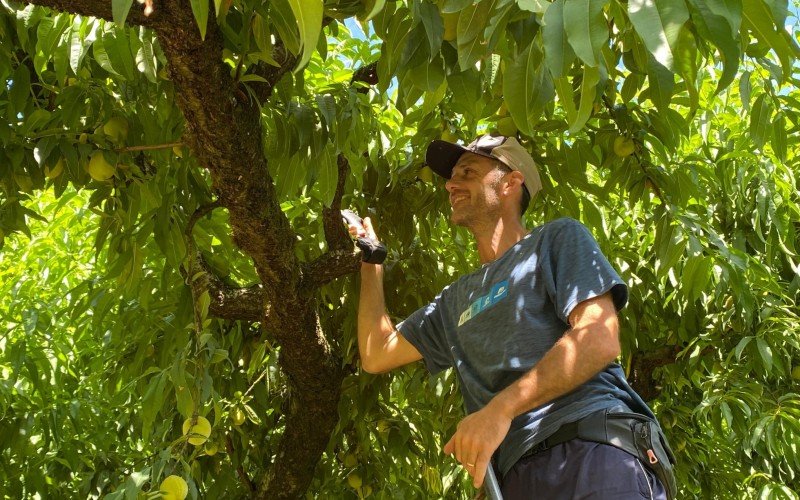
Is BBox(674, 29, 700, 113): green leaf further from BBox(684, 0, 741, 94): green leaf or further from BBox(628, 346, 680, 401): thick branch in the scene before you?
BBox(628, 346, 680, 401): thick branch

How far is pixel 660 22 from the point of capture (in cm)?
109

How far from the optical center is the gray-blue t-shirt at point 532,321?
1.86 meters

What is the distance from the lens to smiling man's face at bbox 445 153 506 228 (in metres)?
2.39

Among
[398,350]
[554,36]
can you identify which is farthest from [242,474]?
[554,36]

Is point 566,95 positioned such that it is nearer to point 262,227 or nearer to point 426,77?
point 426,77

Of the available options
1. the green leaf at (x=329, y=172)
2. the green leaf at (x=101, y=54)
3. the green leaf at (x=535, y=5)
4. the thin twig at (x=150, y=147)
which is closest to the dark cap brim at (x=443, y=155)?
the green leaf at (x=329, y=172)

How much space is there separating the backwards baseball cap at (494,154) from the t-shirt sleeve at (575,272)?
448 millimetres

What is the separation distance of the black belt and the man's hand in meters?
0.21

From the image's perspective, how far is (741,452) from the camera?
11.3 ft

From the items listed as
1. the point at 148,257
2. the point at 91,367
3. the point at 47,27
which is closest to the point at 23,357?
the point at 148,257

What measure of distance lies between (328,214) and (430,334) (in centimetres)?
55

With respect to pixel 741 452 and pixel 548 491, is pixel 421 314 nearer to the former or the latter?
pixel 548 491

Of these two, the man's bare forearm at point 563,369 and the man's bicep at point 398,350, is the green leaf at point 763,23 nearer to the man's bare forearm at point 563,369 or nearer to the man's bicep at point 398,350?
the man's bare forearm at point 563,369

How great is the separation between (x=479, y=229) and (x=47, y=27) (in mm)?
1134
